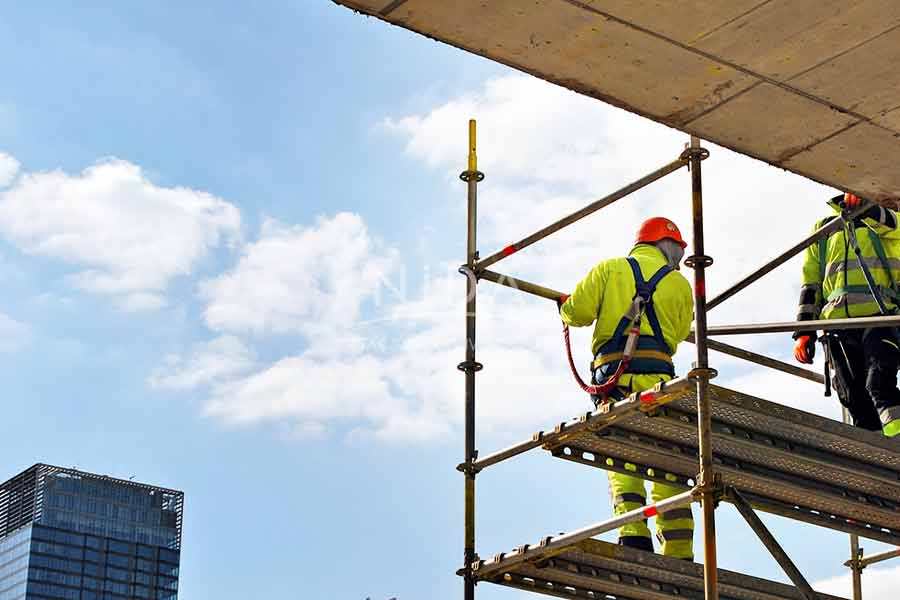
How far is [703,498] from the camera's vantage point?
776cm

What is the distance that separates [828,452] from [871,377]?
145 centimetres

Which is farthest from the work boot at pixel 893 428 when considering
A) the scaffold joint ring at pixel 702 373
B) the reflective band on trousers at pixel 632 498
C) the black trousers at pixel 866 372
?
the scaffold joint ring at pixel 702 373

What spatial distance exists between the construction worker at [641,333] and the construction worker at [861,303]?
3.02 ft

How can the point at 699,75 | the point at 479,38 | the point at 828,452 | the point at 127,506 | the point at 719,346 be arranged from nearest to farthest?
the point at 479,38 → the point at 699,75 → the point at 828,452 → the point at 719,346 → the point at 127,506

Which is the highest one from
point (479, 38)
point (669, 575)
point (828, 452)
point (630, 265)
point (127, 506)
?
point (127, 506)

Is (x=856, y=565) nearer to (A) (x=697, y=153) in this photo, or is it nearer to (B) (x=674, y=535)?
(B) (x=674, y=535)

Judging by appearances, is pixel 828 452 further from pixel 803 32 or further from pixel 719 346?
pixel 803 32

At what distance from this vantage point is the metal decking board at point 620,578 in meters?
8.62

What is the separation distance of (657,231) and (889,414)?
1.90 m

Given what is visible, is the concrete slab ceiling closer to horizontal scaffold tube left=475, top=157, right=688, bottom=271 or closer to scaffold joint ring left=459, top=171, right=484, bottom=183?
horizontal scaffold tube left=475, top=157, right=688, bottom=271

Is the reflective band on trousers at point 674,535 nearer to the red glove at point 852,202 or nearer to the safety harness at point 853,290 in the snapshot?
the safety harness at point 853,290

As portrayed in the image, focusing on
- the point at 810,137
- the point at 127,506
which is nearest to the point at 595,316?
the point at 810,137

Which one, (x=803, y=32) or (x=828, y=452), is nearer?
(x=803, y=32)

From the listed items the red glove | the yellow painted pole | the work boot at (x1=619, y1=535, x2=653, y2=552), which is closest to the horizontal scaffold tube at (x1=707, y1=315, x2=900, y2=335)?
the red glove
